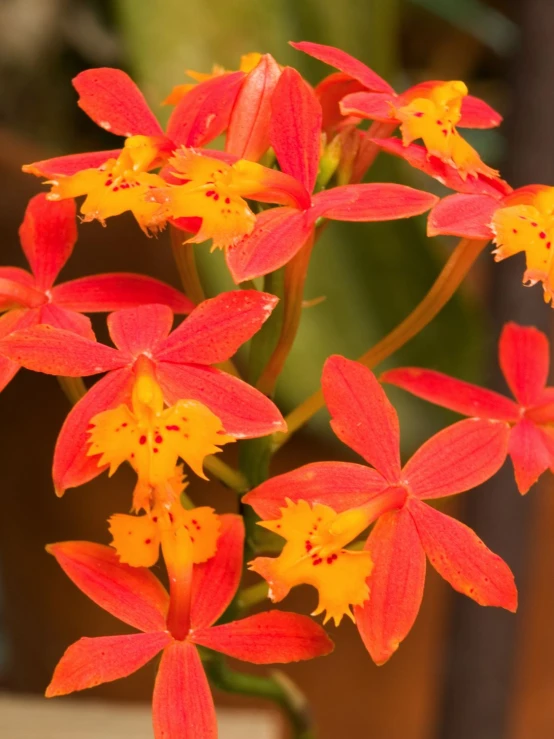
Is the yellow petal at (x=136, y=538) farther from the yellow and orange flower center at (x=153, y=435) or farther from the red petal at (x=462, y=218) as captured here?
the red petal at (x=462, y=218)

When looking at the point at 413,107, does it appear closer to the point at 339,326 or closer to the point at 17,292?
the point at 17,292

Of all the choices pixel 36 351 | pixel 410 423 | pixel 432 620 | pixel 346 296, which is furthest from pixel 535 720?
pixel 36 351

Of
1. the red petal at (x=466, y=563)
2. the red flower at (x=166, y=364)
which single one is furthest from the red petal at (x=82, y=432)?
the red petal at (x=466, y=563)

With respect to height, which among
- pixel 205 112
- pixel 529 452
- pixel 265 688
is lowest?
pixel 265 688

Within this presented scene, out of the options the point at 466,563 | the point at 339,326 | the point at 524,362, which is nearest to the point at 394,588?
the point at 466,563

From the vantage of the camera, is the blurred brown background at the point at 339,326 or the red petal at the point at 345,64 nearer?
the red petal at the point at 345,64

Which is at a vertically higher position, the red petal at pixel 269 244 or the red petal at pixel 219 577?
the red petal at pixel 269 244
